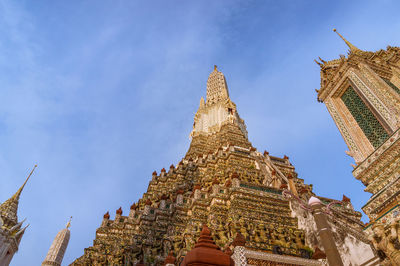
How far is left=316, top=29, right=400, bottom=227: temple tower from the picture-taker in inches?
359

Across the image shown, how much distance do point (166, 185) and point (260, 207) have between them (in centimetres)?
1031

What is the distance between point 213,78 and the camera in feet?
136

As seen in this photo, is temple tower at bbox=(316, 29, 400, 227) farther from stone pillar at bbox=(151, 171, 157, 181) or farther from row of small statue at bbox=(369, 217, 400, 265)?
stone pillar at bbox=(151, 171, 157, 181)

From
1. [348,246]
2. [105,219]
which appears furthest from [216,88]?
[348,246]

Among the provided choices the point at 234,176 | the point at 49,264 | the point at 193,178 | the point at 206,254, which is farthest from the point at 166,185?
the point at 206,254

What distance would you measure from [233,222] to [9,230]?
20256 millimetres

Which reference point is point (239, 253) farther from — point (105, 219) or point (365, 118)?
point (105, 219)

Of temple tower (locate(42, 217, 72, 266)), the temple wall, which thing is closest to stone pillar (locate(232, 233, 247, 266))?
the temple wall

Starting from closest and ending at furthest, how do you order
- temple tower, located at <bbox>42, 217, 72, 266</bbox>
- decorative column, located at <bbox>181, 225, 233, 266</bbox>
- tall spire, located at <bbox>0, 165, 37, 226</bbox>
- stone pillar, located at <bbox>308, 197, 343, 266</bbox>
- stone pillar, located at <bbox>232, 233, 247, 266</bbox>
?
stone pillar, located at <bbox>308, 197, 343, 266</bbox> < decorative column, located at <bbox>181, 225, 233, 266</bbox> < stone pillar, located at <bbox>232, 233, 247, 266</bbox> < tall spire, located at <bbox>0, 165, 37, 226</bbox> < temple tower, located at <bbox>42, 217, 72, 266</bbox>

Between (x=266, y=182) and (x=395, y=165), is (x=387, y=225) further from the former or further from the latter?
(x=266, y=182)

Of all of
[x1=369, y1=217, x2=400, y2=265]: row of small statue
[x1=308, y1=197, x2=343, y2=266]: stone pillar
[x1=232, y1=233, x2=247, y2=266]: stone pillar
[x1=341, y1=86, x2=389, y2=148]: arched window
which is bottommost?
[x1=308, y1=197, x2=343, y2=266]: stone pillar

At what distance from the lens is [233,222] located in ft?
30.8

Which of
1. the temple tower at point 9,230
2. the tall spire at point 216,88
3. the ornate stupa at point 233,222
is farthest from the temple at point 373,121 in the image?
the temple tower at point 9,230

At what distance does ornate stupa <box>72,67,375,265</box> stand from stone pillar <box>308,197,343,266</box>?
19 centimetres
